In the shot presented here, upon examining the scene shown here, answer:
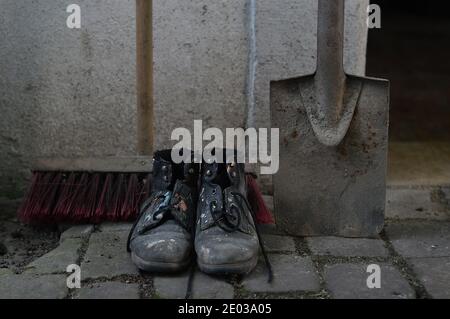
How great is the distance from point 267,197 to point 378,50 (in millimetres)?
2517

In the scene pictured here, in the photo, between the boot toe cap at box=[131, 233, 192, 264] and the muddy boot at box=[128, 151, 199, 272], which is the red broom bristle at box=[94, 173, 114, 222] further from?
the boot toe cap at box=[131, 233, 192, 264]

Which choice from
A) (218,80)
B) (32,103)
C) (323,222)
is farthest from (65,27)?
(323,222)

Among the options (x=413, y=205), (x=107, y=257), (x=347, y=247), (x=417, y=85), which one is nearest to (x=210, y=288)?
(x=107, y=257)

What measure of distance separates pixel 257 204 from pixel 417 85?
1.84 m

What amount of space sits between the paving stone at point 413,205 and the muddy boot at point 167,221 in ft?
2.03

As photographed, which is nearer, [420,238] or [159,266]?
[159,266]

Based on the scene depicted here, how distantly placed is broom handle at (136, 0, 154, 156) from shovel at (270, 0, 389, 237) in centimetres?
32

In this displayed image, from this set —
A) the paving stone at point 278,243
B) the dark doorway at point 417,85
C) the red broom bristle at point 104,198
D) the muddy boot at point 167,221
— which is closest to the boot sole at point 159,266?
the muddy boot at point 167,221

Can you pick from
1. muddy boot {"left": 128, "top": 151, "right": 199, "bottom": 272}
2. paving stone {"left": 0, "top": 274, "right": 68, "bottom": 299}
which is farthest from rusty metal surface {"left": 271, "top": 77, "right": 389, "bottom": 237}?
paving stone {"left": 0, "top": 274, "right": 68, "bottom": 299}

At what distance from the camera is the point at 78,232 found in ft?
6.48

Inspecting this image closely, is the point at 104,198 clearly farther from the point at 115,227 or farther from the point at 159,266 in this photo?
the point at 159,266

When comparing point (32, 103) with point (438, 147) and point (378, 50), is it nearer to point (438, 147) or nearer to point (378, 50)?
point (438, 147)

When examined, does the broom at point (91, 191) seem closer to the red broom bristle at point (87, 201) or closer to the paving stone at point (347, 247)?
the red broom bristle at point (87, 201)

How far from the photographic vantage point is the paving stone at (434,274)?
1596 millimetres
